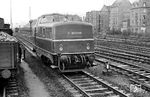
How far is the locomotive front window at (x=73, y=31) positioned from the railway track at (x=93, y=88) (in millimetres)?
1991

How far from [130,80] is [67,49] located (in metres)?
3.32

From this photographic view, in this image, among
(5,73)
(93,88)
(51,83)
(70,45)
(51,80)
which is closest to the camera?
(5,73)

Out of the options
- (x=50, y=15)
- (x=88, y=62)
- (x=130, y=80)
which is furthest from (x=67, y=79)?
(x=50, y=15)

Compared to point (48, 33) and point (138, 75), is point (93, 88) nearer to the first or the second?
point (138, 75)

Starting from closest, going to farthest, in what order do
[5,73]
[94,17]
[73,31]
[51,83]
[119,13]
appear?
[5,73], [51,83], [73,31], [119,13], [94,17]

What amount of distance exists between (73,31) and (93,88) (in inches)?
139

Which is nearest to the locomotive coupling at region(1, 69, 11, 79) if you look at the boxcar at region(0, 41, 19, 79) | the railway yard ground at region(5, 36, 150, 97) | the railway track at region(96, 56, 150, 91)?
the boxcar at region(0, 41, 19, 79)

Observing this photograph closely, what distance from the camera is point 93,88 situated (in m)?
9.60

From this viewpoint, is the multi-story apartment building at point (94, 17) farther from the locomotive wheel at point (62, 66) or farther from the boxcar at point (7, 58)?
the boxcar at point (7, 58)

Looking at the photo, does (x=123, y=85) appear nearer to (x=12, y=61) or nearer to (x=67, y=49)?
(x=67, y=49)

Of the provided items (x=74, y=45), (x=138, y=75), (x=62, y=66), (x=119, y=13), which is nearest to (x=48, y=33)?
(x=74, y=45)

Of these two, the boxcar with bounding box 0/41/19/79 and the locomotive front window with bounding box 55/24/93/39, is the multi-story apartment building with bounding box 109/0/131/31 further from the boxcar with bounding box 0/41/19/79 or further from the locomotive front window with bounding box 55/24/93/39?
the boxcar with bounding box 0/41/19/79

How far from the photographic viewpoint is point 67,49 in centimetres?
1184

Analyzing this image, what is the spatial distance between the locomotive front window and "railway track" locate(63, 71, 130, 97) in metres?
1.99
